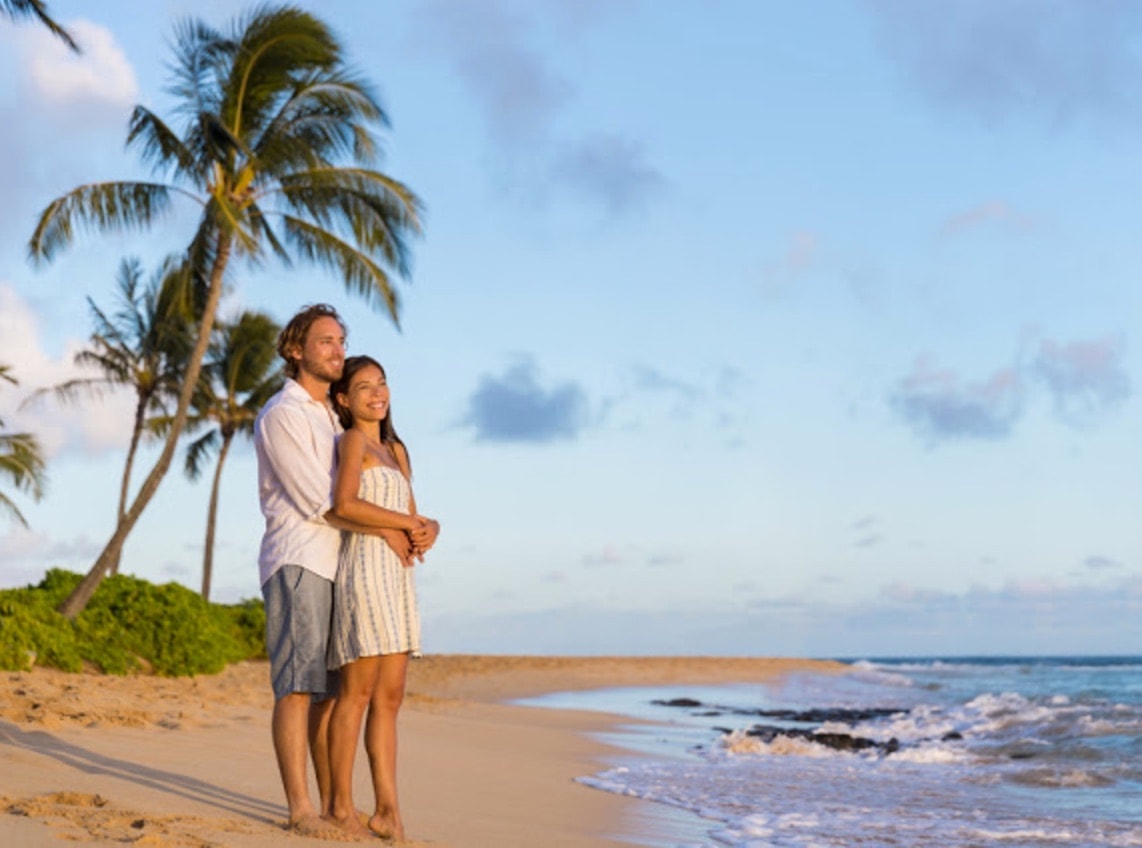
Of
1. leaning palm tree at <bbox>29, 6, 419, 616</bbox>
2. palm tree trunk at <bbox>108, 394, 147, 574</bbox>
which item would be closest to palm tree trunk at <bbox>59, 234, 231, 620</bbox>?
leaning palm tree at <bbox>29, 6, 419, 616</bbox>

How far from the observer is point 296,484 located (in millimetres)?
4656

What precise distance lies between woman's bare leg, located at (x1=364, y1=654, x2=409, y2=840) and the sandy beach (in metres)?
0.13

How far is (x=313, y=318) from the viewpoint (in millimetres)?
4949

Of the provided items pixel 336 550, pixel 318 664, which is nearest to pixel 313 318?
pixel 336 550

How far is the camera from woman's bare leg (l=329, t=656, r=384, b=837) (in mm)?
4672

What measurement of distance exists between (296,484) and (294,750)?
39.2 inches

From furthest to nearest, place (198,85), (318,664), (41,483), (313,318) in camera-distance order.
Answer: (41,483) < (198,85) < (313,318) < (318,664)

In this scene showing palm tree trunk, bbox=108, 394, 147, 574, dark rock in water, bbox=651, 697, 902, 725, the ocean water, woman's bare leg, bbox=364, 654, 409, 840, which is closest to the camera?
woman's bare leg, bbox=364, 654, 409, 840

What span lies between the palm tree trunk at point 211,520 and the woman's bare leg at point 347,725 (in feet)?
85.9

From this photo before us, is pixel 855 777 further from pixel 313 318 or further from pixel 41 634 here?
pixel 41 634

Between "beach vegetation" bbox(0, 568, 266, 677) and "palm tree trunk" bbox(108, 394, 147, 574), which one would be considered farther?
"palm tree trunk" bbox(108, 394, 147, 574)

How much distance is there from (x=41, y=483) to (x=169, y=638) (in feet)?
52.6

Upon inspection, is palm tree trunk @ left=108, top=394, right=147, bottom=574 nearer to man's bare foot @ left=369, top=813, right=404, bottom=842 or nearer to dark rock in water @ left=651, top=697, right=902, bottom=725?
dark rock in water @ left=651, top=697, right=902, bottom=725

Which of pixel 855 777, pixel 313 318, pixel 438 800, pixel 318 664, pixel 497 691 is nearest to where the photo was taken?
pixel 318 664
